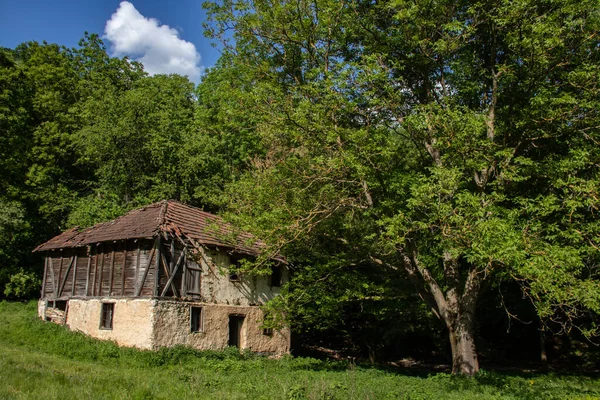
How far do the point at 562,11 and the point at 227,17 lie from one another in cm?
1135

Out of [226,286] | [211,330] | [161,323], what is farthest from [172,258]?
[211,330]

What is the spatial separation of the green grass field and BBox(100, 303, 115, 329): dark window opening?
1.02 meters

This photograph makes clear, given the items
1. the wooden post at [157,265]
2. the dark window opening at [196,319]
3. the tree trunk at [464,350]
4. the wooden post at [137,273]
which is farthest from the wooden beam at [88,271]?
the tree trunk at [464,350]

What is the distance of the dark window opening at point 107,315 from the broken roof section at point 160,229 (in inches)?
113

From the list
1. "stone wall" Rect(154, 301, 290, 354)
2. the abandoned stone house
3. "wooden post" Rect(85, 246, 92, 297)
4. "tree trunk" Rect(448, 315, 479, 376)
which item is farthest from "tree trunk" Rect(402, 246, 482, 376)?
"wooden post" Rect(85, 246, 92, 297)

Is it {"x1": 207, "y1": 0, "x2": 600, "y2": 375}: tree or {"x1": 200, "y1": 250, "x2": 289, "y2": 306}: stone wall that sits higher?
{"x1": 207, "y1": 0, "x2": 600, "y2": 375}: tree

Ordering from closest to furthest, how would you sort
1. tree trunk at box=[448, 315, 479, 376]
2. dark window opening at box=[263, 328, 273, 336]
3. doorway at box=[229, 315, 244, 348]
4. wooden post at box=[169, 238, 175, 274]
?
tree trunk at box=[448, 315, 479, 376] < wooden post at box=[169, 238, 175, 274] < doorway at box=[229, 315, 244, 348] < dark window opening at box=[263, 328, 273, 336]

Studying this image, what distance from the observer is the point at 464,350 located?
1457 centimetres

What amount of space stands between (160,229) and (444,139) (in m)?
12.0

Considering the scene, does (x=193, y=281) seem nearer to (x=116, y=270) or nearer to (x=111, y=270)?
(x=116, y=270)

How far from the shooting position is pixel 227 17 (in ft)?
57.5

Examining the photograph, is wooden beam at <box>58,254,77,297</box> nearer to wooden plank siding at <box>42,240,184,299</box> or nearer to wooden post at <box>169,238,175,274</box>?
wooden plank siding at <box>42,240,184,299</box>

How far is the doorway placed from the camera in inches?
861

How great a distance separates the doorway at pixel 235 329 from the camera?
2186cm
